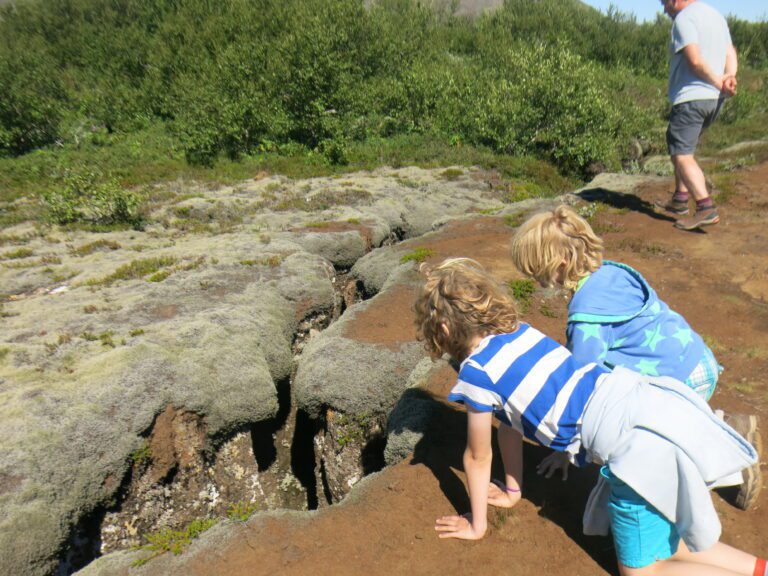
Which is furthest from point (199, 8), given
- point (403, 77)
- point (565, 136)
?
point (565, 136)

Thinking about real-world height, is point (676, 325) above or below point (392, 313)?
above

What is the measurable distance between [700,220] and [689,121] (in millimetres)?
1937

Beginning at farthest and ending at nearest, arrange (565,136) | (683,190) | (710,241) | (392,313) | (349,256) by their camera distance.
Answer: (565,136) → (349,256) → (683,190) → (710,241) → (392,313)

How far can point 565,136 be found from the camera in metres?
23.8

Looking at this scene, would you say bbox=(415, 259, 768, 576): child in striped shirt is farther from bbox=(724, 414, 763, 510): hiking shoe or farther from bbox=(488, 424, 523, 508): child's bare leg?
bbox=(724, 414, 763, 510): hiking shoe

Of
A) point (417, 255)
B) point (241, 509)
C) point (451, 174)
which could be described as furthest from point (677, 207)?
point (451, 174)

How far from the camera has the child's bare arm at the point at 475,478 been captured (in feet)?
12.1

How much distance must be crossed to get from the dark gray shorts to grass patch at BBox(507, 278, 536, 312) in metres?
3.69

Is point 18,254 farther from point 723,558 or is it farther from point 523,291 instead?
point 723,558

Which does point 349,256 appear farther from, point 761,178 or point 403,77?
point 403,77

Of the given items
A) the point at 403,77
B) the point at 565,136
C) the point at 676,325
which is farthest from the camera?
the point at 403,77

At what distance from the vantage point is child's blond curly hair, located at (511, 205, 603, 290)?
4195 mm

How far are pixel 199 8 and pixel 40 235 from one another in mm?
30414

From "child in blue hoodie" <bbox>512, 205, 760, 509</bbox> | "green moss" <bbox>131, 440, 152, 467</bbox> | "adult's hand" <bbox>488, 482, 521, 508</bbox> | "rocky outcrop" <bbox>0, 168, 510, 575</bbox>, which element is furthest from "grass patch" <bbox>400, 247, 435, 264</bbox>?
"adult's hand" <bbox>488, 482, 521, 508</bbox>
